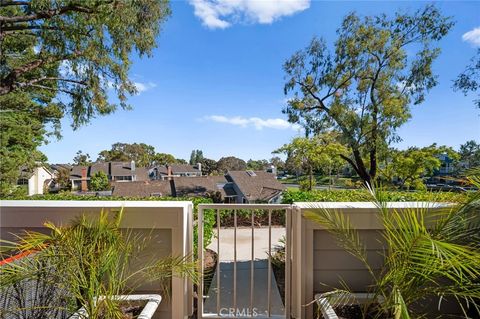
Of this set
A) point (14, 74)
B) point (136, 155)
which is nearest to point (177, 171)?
point (136, 155)

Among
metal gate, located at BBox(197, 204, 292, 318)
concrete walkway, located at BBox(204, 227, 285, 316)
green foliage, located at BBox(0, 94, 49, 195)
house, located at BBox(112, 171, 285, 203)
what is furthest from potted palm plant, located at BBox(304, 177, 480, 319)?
house, located at BBox(112, 171, 285, 203)

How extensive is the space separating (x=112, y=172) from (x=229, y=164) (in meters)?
15.0

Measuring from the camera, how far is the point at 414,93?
8906 mm

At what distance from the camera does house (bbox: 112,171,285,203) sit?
15805 millimetres

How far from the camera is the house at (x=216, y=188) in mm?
15805

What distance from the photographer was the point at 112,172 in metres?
27.6

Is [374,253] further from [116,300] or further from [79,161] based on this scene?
[79,161]

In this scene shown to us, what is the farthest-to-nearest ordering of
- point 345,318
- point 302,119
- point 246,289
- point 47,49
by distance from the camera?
1. point 302,119
2. point 47,49
3. point 246,289
4. point 345,318

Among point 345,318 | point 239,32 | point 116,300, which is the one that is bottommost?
point 345,318

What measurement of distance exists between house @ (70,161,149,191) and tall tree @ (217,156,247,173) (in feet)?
35.4

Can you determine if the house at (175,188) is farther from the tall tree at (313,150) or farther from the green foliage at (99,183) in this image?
the green foliage at (99,183)

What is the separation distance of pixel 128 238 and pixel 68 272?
1.68 feet

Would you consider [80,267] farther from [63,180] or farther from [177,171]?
[63,180]

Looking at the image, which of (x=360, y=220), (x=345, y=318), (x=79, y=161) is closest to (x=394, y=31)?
(x=360, y=220)
